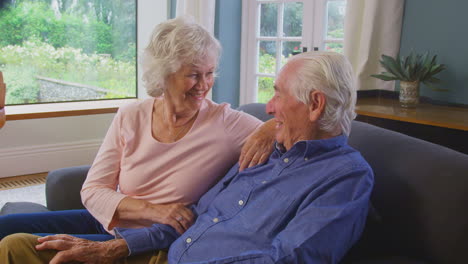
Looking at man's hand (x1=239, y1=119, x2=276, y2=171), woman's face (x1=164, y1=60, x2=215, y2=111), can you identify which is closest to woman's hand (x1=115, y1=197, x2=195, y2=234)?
man's hand (x1=239, y1=119, x2=276, y2=171)

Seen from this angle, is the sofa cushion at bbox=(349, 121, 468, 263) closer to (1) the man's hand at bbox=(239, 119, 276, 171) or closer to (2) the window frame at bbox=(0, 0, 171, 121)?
(1) the man's hand at bbox=(239, 119, 276, 171)

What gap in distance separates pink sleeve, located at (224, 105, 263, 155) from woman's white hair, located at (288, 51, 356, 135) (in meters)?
0.40

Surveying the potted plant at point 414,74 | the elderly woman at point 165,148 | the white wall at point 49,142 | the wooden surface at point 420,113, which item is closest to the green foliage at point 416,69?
the potted plant at point 414,74

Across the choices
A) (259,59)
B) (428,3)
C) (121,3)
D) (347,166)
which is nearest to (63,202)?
(347,166)

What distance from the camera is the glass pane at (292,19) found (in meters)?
3.76

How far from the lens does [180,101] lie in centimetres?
170

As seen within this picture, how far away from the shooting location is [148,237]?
1477 millimetres

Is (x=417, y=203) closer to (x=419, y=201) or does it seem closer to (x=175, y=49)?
(x=419, y=201)

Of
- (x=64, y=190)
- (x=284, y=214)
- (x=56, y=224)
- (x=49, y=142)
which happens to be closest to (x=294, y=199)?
(x=284, y=214)

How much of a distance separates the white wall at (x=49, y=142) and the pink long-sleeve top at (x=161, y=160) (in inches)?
97.0

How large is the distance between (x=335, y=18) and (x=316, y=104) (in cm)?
235

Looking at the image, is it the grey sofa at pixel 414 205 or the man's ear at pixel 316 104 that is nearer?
the grey sofa at pixel 414 205

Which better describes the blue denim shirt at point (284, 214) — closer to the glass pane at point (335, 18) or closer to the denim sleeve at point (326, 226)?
the denim sleeve at point (326, 226)

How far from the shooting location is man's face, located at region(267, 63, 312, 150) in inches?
52.8
